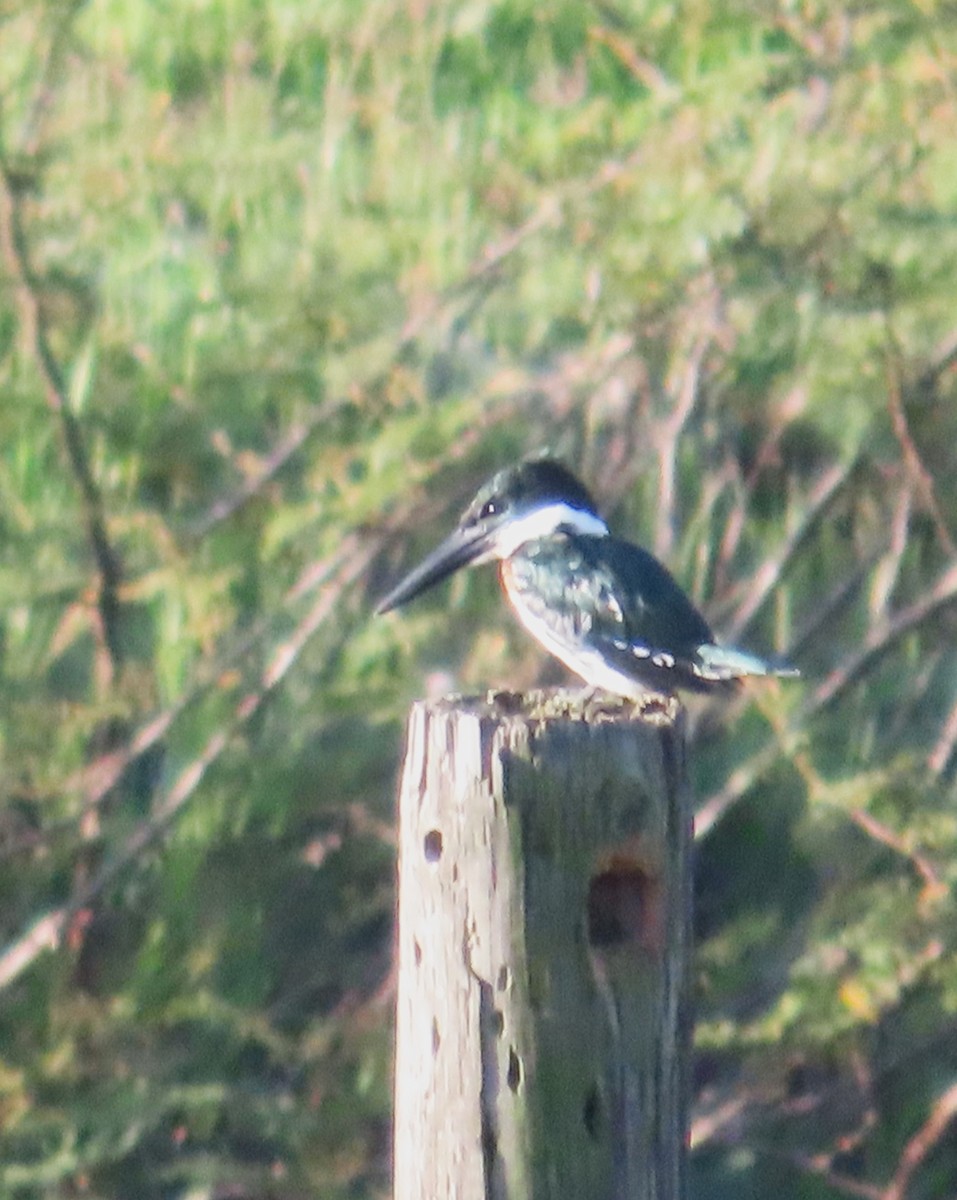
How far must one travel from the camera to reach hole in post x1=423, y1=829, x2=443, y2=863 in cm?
211

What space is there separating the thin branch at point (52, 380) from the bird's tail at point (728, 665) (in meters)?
2.04

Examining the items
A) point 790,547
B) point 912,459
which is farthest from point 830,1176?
point 912,459

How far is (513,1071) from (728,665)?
57.8 inches

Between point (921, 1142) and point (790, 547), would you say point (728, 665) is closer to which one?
point (790, 547)

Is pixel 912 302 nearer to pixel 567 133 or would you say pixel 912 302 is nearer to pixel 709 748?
pixel 567 133

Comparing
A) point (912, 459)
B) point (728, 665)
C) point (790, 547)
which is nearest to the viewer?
point (728, 665)

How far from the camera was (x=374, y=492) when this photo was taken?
481cm

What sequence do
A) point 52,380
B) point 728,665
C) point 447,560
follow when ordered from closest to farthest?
point 728,665
point 447,560
point 52,380

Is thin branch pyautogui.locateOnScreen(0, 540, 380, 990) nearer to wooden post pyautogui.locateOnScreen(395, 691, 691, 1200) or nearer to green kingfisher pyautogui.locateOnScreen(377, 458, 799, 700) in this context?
green kingfisher pyautogui.locateOnScreen(377, 458, 799, 700)

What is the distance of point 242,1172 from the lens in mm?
5184

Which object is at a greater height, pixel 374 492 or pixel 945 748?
pixel 374 492

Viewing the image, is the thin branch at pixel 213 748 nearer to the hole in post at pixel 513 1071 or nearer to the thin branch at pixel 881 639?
the thin branch at pixel 881 639

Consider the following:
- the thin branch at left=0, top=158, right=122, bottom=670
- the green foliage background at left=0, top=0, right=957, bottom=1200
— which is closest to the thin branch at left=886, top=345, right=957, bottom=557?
the green foliage background at left=0, top=0, right=957, bottom=1200

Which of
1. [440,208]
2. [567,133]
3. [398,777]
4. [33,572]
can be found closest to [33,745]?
[33,572]
